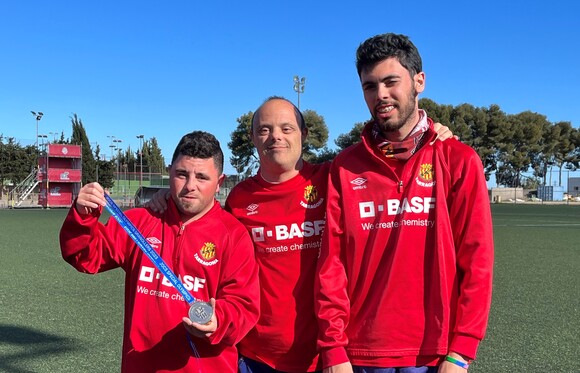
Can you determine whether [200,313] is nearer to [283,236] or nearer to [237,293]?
[237,293]

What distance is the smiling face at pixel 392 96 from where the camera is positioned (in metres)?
2.38

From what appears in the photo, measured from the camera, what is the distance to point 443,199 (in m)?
2.29

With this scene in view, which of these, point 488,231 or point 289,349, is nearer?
point 488,231

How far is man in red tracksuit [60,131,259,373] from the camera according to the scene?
2545 mm

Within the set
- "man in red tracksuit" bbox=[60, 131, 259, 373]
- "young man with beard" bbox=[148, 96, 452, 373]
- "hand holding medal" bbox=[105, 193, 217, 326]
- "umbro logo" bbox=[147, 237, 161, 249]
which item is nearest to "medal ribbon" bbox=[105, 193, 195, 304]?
"hand holding medal" bbox=[105, 193, 217, 326]

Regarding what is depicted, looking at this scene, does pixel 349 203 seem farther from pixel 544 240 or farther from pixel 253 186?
pixel 544 240

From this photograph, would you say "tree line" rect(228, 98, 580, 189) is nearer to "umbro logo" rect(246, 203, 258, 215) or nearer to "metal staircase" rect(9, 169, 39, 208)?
"metal staircase" rect(9, 169, 39, 208)

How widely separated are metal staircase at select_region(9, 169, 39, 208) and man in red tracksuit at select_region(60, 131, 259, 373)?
1911 inches

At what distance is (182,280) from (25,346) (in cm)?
371

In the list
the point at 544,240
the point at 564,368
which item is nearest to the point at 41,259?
the point at 564,368

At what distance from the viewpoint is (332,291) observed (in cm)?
233

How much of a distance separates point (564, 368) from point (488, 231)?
130 inches

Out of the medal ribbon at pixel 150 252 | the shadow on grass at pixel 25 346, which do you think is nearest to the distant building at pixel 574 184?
the shadow on grass at pixel 25 346

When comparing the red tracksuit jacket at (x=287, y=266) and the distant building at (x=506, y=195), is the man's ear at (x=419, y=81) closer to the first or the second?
the red tracksuit jacket at (x=287, y=266)
